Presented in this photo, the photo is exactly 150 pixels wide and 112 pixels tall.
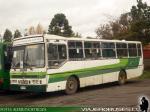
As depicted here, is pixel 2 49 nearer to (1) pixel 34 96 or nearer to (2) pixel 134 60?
(1) pixel 34 96

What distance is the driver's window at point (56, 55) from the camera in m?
17.4

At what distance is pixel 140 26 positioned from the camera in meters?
36.9

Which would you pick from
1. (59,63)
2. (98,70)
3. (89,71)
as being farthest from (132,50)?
(59,63)

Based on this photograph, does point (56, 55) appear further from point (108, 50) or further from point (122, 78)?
point (122, 78)

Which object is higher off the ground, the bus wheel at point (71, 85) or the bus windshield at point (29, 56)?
the bus windshield at point (29, 56)

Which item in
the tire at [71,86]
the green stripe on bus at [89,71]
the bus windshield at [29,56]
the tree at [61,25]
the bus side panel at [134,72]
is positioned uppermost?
the tree at [61,25]

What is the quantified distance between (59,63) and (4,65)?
2.84 meters

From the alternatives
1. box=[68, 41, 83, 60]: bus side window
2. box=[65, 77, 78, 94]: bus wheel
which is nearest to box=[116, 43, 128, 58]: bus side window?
box=[68, 41, 83, 60]: bus side window

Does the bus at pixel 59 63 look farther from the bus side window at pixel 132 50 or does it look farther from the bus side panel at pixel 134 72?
the bus side window at pixel 132 50

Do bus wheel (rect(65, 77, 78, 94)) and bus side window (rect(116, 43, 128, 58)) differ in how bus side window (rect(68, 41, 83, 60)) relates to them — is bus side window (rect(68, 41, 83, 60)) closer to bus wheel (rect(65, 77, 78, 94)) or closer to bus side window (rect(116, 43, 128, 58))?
bus wheel (rect(65, 77, 78, 94))

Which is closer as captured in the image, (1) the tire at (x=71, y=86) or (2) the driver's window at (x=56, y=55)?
(2) the driver's window at (x=56, y=55)

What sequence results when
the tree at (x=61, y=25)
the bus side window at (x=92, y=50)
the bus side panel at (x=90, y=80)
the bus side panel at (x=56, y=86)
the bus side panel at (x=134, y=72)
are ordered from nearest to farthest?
the bus side panel at (x=56, y=86)
the bus side panel at (x=90, y=80)
the bus side window at (x=92, y=50)
the bus side panel at (x=134, y=72)
the tree at (x=61, y=25)

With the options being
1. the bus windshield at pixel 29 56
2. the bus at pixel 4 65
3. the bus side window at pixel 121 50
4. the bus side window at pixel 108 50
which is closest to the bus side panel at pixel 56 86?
the bus windshield at pixel 29 56

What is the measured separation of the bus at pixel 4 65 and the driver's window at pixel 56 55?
2.66m
